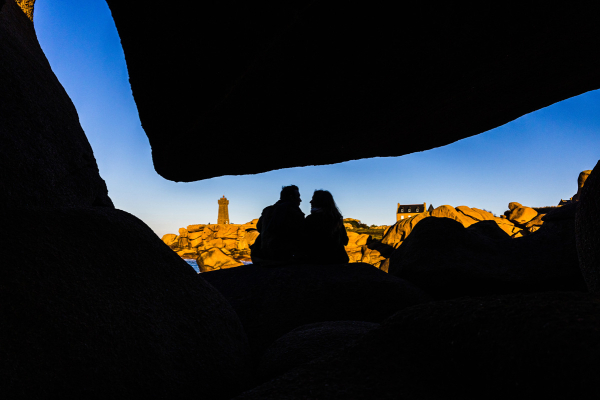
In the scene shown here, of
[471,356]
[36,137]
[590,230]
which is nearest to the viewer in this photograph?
[471,356]

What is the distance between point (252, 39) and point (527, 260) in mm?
4437

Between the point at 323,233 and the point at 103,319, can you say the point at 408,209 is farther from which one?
the point at 103,319

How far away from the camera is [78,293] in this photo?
1.47 m

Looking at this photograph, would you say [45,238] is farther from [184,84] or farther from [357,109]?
[357,109]

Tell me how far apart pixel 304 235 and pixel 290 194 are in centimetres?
62

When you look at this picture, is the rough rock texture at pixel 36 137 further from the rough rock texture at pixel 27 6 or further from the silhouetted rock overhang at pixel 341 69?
the rough rock texture at pixel 27 6

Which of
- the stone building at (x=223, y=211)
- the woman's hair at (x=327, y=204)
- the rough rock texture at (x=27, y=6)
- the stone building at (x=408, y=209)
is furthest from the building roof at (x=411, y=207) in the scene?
the rough rock texture at (x=27, y=6)

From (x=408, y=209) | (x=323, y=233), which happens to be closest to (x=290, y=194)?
(x=323, y=233)

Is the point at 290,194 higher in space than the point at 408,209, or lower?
lower

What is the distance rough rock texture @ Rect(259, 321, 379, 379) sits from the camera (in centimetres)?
174

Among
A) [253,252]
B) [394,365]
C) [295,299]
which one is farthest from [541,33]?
[253,252]

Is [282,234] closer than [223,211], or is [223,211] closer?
[282,234]

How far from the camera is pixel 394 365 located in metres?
1.22

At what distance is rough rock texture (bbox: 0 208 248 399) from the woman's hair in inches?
89.4
